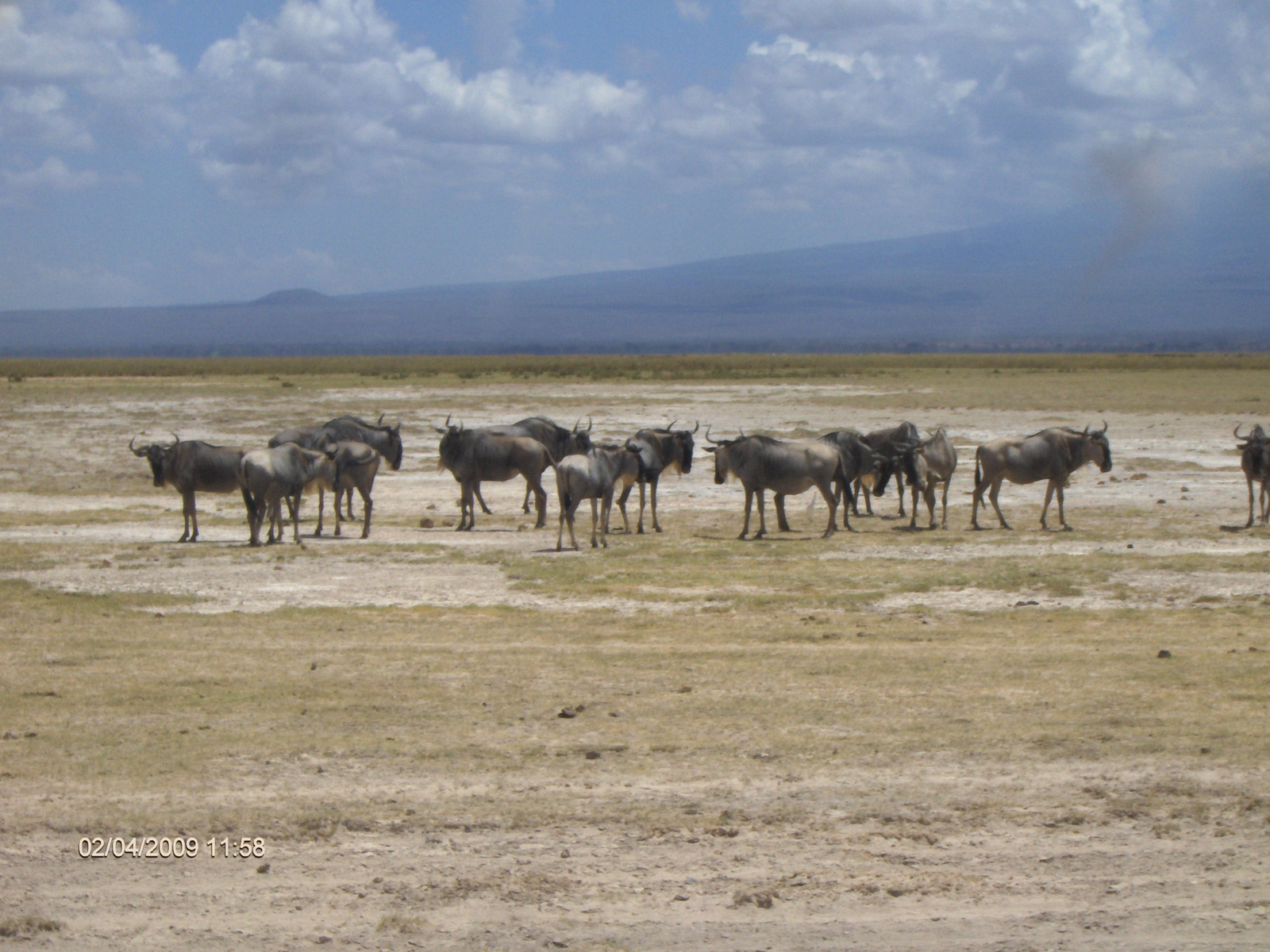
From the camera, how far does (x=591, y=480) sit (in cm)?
1831

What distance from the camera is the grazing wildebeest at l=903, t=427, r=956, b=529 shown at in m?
20.6

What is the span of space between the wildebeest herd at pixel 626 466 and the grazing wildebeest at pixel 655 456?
0.02 m

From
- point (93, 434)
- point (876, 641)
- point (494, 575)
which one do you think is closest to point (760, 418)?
point (93, 434)

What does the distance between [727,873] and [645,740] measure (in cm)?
226

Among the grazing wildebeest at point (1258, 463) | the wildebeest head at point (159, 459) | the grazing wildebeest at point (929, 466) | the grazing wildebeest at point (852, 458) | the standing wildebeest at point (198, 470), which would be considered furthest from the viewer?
the grazing wildebeest at point (852, 458)

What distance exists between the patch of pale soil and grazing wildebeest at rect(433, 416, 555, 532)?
1338 cm

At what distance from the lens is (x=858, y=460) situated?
21250mm

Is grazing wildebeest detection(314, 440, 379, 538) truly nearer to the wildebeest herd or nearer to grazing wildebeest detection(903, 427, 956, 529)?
the wildebeest herd

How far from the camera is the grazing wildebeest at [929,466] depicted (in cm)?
2059

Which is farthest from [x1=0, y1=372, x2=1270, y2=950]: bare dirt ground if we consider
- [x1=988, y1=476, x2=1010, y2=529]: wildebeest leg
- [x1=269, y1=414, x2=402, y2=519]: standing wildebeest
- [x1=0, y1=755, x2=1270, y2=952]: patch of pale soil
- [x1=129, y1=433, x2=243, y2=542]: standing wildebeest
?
[x1=269, y1=414, x2=402, y2=519]: standing wildebeest

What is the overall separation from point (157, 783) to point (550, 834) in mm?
2420

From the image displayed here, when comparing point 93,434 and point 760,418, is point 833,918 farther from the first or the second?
point 760,418
